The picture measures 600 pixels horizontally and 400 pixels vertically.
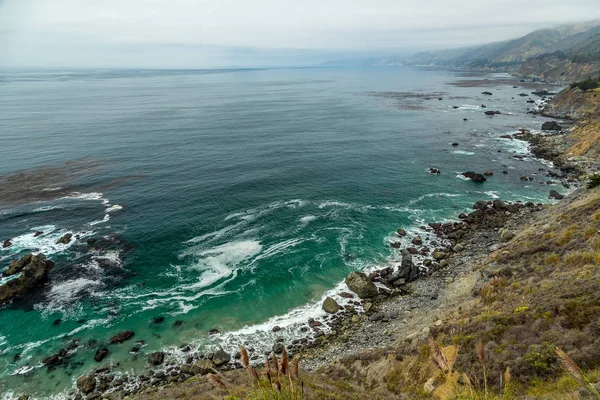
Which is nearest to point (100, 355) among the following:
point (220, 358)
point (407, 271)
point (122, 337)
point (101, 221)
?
point (122, 337)

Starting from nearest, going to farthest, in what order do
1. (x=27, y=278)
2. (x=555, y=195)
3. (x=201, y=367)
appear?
(x=201, y=367) < (x=27, y=278) < (x=555, y=195)

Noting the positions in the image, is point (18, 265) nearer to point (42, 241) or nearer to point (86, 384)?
point (42, 241)

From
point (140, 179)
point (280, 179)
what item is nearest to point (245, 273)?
point (280, 179)

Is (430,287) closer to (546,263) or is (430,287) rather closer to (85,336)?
(546,263)

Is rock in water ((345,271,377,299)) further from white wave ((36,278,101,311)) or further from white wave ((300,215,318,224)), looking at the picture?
white wave ((36,278,101,311))

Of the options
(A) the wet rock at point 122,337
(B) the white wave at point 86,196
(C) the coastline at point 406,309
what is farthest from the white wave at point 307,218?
(B) the white wave at point 86,196

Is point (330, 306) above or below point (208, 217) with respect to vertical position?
below
